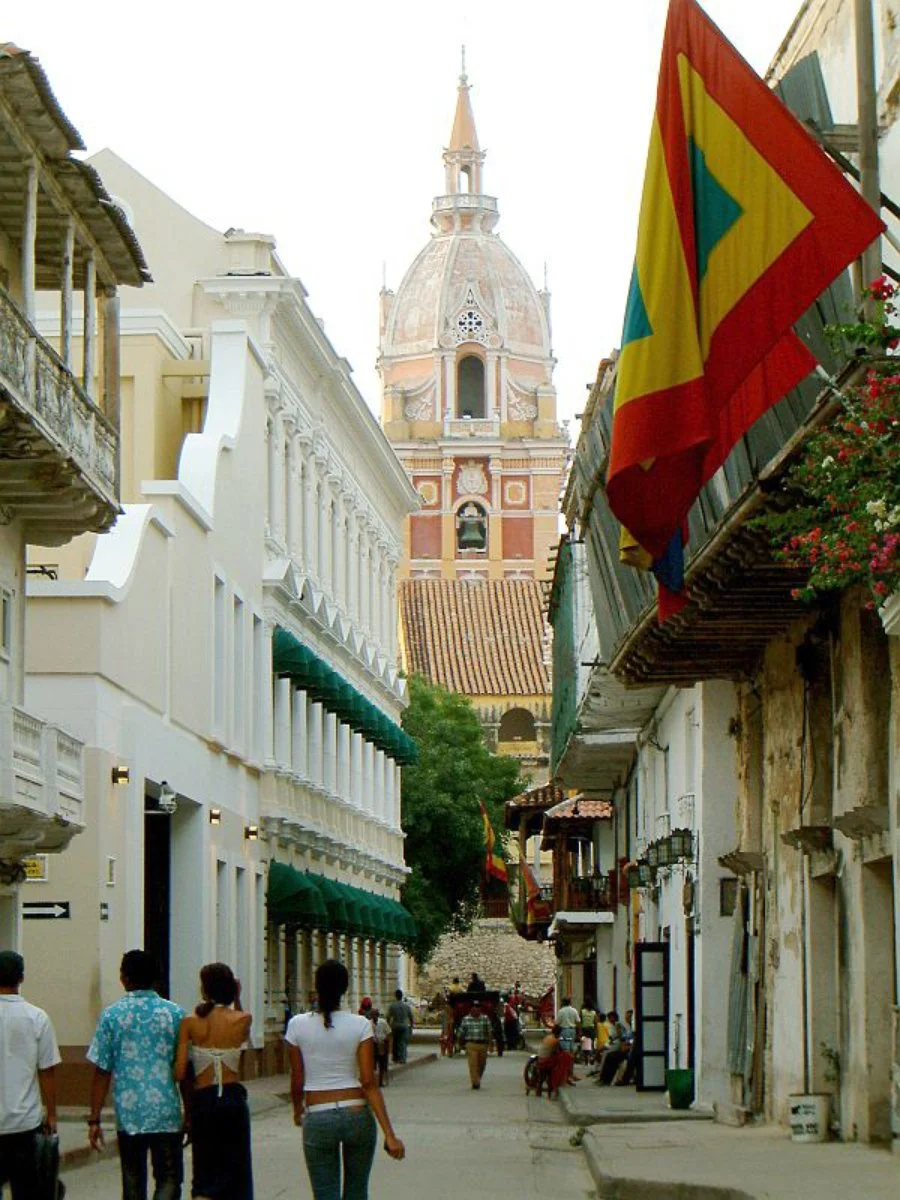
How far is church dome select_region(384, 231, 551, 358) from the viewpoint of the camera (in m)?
133

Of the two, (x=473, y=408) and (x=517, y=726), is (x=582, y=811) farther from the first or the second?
(x=473, y=408)

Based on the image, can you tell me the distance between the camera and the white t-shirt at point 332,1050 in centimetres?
1332

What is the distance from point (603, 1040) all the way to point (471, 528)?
83.8 metres

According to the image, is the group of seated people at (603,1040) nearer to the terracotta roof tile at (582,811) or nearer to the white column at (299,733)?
the terracotta roof tile at (582,811)

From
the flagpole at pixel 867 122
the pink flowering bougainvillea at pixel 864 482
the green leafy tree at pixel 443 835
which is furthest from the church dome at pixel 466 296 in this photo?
the pink flowering bougainvillea at pixel 864 482

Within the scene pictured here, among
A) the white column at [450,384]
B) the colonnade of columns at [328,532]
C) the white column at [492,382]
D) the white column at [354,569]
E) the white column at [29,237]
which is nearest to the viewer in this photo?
the white column at [29,237]

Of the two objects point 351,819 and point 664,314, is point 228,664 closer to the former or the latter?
point 351,819

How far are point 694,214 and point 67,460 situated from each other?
10.7m

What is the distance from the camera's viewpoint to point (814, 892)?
2419 centimetres

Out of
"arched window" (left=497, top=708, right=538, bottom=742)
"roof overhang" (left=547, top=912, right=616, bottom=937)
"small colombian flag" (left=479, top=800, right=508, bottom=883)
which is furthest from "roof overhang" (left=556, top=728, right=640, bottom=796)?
"arched window" (left=497, top=708, right=538, bottom=742)

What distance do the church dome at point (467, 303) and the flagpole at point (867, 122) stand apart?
4533 inches

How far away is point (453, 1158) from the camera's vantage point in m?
25.0

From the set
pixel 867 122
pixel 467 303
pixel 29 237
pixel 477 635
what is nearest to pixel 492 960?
pixel 477 635

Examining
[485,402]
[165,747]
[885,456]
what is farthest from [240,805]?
[485,402]
